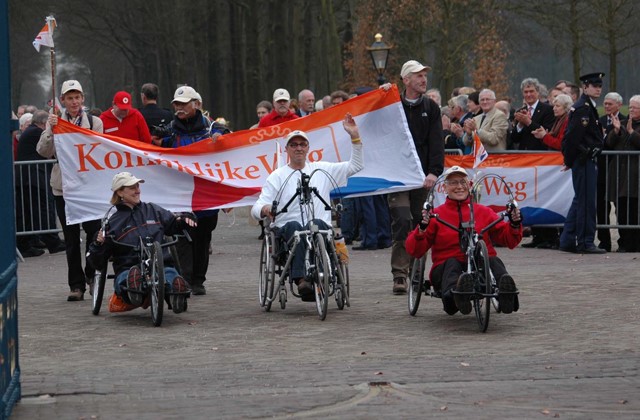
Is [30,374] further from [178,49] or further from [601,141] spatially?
[178,49]

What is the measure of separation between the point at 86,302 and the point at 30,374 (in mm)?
4354

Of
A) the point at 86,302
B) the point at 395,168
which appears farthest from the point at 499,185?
the point at 86,302

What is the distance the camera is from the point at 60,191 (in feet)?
46.1

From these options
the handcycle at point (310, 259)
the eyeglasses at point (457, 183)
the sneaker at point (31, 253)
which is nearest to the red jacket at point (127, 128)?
the handcycle at point (310, 259)

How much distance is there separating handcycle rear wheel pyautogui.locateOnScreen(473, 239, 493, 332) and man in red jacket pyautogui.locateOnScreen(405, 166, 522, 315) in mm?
176

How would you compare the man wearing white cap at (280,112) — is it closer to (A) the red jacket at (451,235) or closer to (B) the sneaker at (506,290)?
(A) the red jacket at (451,235)

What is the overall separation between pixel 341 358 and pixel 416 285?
2.29 m

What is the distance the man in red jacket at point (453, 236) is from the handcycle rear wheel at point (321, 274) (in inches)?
27.6

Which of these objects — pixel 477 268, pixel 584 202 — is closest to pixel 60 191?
pixel 477 268

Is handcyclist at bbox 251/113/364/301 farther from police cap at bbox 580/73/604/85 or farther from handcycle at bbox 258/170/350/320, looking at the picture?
police cap at bbox 580/73/604/85

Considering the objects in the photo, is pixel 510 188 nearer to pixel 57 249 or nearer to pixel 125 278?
pixel 57 249

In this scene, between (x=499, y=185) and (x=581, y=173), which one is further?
(x=499, y=185)

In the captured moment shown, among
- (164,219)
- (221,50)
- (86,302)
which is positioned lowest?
(86,302)

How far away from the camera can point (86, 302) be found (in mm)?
13586
